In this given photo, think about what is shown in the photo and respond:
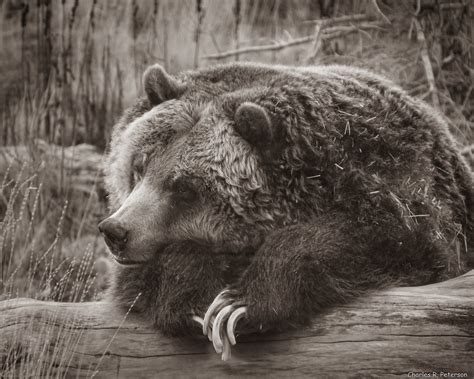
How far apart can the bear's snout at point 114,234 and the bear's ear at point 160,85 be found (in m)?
0.97

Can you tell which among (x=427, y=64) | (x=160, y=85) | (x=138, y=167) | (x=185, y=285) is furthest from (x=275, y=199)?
(x=427, y=64)

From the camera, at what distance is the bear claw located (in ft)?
10.3

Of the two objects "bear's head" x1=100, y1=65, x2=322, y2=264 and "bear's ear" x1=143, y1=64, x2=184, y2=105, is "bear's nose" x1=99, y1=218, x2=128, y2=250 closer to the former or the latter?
"bear's head" x1=100, y1=65, x2=322, y2=264

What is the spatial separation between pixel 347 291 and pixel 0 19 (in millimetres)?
7152

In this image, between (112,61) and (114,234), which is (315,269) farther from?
(112,61)

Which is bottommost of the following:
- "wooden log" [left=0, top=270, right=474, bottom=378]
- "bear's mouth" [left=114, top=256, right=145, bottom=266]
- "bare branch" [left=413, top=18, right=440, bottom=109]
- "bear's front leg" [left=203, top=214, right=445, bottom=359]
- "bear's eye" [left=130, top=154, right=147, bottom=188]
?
"wooden log" [left=0, top=270, right=474, bottom=378]

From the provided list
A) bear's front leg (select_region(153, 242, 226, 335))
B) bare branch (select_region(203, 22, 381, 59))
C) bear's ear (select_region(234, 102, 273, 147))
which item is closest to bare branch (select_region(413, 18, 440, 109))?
bare branch (select_region(203, 22, 381, 59))

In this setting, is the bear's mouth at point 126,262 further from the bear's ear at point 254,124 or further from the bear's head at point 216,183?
the bear's ear at point 254,124

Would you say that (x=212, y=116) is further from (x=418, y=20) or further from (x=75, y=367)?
(x=418, y=20)

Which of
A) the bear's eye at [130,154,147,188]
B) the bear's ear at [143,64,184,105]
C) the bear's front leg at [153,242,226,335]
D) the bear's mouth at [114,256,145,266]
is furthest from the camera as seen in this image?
the bear's ear at [143,64,184,105]

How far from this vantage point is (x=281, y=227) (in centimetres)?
372

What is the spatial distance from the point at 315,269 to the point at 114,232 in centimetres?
102

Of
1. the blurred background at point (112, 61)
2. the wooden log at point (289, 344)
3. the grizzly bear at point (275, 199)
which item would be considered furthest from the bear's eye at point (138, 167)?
the blurred background at point (112, 61)

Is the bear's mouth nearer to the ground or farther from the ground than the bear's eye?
nearer to the ground
